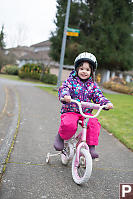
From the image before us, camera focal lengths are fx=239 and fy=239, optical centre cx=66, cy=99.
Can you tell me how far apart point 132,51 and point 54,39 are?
21.2 ft

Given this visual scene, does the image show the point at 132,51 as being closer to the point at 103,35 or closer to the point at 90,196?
the point at 103,35


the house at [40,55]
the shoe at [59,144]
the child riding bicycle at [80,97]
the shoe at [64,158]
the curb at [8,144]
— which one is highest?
the house at [40,55]

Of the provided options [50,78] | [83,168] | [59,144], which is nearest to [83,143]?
[83,168]

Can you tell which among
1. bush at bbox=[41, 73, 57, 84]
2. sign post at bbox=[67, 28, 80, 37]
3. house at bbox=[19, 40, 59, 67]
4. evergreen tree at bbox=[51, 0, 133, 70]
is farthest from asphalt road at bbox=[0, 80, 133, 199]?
house at bbox=[19, 40, 59, 67]

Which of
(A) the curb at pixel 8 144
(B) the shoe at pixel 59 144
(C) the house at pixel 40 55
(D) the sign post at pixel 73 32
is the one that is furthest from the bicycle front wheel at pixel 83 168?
(C) the house at pixel 40 55

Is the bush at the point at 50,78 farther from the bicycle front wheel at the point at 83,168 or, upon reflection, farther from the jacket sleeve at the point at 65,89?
the bicycle front wheel at the point at 83,168

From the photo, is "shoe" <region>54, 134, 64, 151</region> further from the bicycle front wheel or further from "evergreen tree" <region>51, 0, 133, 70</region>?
"evergreen tree" <region>51, 0, 133, 70</region>

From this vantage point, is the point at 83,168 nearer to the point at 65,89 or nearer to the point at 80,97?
the point at 80,97

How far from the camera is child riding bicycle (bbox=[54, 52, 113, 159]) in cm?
318

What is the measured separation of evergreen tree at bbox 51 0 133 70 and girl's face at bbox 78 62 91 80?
1338 centimetres

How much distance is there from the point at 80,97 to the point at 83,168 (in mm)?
970

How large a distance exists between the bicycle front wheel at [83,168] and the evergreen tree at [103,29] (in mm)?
14031

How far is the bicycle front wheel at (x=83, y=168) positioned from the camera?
9.55 ft

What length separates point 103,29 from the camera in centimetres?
1770
